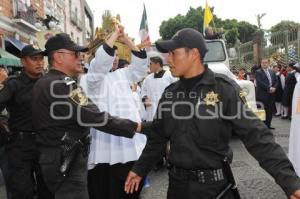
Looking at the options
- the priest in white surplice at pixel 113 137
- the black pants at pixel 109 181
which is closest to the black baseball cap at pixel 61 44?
the priest in white surplice at pixel 113 137

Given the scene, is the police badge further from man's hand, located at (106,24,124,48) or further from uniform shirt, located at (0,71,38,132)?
uniform shirt, located at (0,71,38,132)

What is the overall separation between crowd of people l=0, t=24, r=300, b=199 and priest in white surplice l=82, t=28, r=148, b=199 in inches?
0.4

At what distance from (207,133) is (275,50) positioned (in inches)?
669

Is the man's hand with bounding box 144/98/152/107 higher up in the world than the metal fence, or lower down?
lower down

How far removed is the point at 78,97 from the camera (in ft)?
12.0

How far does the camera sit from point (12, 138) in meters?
4.99

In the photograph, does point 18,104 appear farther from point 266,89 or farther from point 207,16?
point 207,16

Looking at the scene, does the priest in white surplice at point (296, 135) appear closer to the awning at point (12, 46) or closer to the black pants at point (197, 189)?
the black pants at point (197, 189)

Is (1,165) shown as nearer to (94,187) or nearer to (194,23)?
(94,187)

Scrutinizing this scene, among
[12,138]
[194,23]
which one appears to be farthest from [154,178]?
[194,23]

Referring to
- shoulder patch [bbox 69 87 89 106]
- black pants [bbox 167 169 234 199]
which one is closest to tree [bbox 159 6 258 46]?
shoulder patch [bbox 69 87 89 106]

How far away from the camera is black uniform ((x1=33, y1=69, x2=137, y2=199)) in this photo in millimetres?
3578

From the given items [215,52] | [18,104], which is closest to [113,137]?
[18,104]

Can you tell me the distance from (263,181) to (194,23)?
1976 inches
